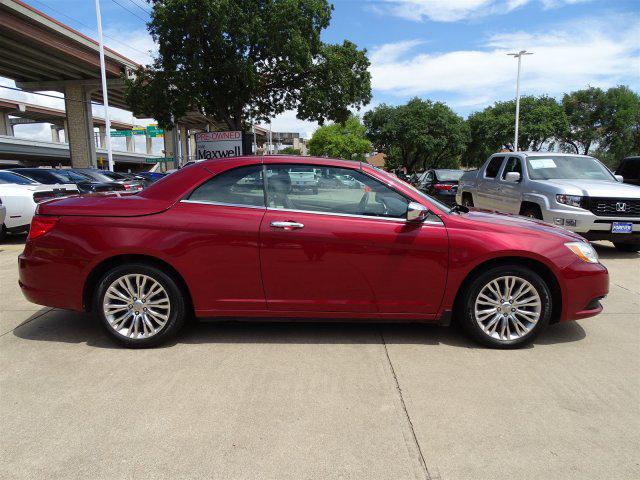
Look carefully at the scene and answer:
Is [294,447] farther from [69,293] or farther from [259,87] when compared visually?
[259,87]

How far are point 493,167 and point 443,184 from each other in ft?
16.9

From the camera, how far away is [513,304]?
3.84 m

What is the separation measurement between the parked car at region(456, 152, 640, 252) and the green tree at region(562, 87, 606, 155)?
40.2 metres

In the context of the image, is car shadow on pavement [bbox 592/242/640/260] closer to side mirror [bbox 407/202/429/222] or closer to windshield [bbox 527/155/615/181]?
windshield [bbox 527/155/615/181]

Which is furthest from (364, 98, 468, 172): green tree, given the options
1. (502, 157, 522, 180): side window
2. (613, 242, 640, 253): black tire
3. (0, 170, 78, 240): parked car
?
(0, 170, 78, 240): parked car

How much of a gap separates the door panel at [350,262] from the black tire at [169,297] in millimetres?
759

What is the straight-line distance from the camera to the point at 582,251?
3.89 meters

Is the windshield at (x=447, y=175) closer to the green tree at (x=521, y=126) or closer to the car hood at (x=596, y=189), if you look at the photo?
the car hood at (x=596, y=189)

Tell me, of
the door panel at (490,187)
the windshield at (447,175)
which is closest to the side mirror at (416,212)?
the door panel at (490,187)

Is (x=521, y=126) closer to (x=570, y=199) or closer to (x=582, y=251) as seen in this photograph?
(x=570, y=199)

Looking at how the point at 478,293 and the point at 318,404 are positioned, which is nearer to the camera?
the point at 318,404

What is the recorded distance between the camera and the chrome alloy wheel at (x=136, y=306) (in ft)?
12.5

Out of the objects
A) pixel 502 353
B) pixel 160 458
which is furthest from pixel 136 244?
pixel 502 353

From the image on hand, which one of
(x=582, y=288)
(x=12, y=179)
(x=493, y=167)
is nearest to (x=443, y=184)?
(x=493, y=167)
